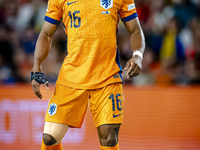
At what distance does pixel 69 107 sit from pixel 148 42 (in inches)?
175

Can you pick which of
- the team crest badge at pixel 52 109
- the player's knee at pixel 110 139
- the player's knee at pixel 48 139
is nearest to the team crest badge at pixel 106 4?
the team crest badge at pixel 52 109

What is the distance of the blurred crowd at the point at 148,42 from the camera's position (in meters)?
6.43

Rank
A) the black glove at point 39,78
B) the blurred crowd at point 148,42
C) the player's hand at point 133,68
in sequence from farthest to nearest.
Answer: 1. the blurred crowd at point 148,42
2. the black glove at point 39,78
3. the player's hand at point 133,68

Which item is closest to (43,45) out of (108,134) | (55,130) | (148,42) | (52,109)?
(52,109)

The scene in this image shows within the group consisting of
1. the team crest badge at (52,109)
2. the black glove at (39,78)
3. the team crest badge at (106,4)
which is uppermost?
the team crest badge at (106,4)

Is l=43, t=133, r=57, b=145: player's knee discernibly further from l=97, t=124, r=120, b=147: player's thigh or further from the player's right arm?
the player's right arm

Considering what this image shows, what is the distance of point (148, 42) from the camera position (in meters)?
6.95

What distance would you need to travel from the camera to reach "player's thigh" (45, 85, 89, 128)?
284cm

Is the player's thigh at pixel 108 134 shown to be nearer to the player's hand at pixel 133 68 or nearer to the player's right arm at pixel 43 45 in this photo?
the player's hand at pixel 133 68

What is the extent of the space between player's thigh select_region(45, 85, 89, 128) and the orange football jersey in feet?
0.24

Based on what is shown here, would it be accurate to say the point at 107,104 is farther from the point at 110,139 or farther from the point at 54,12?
the point at 54,12

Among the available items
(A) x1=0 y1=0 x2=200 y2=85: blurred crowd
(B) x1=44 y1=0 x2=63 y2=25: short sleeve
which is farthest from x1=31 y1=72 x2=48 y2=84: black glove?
(A) x1=0 y1=0 x2=200 y2=85: blurred crowd

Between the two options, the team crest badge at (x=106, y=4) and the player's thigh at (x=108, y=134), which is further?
the team crest badge at (x=106, y=4)

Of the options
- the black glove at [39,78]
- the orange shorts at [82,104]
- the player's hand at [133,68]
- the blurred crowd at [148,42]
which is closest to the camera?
the player's hand at [133,68]
